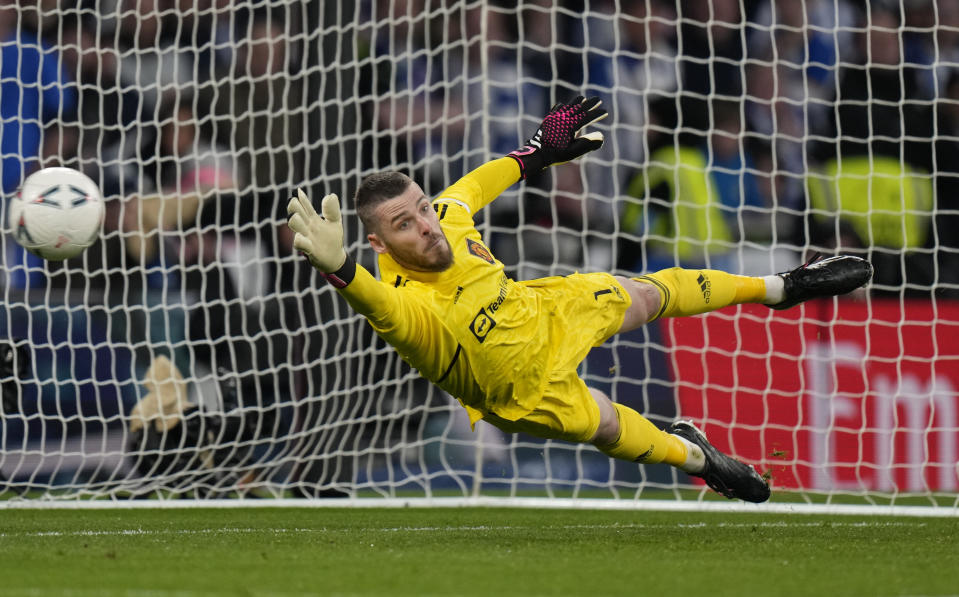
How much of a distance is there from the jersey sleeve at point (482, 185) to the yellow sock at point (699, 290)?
0.72m

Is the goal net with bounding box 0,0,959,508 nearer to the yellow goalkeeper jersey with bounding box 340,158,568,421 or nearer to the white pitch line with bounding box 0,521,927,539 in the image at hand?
the white pitch line with bounding box 0,521,927,539

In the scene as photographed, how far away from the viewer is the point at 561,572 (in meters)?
3.75

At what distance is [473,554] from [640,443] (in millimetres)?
936

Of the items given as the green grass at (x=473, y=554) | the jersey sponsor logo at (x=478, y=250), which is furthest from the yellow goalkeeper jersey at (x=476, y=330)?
the green grass at (x=473, y=554)

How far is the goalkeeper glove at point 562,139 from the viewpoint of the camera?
17.5 feet

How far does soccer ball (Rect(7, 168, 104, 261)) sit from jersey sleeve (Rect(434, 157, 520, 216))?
1509 millimetres

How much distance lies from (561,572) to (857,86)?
5.69m

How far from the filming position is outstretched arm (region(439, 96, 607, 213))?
209 inches

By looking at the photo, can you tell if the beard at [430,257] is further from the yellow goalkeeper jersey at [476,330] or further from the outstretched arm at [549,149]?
the outstretched arm at [549,149]

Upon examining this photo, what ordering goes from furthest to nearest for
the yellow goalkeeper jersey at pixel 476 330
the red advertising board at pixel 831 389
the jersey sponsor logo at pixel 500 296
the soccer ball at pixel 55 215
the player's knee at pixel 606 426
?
the red advertising board at pixel 831 389 < the soccer ball at pixel 55 215 < the player's knee at pixel 606 426 < the jersey sponsor logo at pixel 500 296 < the yellow goalkeeper jersey at pixel 476 330

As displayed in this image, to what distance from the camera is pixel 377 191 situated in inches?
185

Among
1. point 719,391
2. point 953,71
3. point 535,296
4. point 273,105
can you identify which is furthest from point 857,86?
point 535,296

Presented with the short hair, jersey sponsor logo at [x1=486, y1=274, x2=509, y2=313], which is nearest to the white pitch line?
jersey sponsor logo at [x1=486, y1=274, x2=509, y2=313]

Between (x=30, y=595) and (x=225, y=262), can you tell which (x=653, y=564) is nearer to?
(x=30, y=595)
